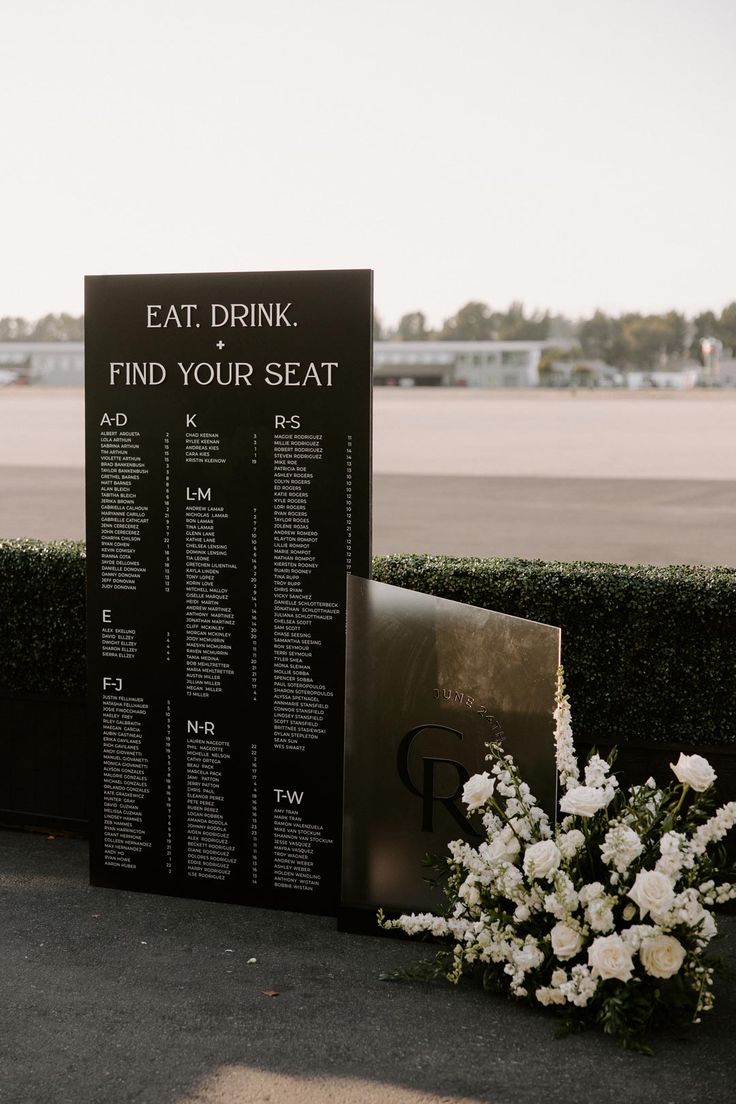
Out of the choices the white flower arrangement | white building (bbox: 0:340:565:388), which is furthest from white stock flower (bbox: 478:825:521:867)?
white building (bbox: 0:340:565:388)

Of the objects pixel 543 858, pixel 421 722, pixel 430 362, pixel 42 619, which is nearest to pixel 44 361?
pixel 430 362

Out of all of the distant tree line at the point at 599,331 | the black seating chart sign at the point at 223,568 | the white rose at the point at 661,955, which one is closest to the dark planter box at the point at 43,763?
the black seating chart sign at the point at 223,568

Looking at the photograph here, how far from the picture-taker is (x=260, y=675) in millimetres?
5633

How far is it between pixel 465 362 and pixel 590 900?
71528 mm

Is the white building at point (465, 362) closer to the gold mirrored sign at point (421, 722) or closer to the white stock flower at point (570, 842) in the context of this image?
the gold mirrored sign at point (421, 722)

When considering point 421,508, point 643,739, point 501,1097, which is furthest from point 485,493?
point 501,1097

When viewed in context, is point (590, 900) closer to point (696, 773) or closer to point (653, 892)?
point (653, 892)

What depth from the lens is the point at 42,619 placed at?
6766 millimetres

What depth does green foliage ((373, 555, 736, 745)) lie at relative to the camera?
597 centimetres

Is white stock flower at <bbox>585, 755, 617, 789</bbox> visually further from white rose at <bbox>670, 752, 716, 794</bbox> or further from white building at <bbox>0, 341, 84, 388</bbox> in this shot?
white building at <bbox>0, 341, 84, 388</bbox>

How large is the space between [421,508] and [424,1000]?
24702 mm

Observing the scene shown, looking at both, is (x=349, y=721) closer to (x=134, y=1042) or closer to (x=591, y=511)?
(x=134, y=1042)

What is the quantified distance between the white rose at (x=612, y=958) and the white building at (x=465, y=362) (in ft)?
229

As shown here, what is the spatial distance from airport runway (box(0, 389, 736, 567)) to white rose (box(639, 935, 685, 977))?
1687 centimetres
